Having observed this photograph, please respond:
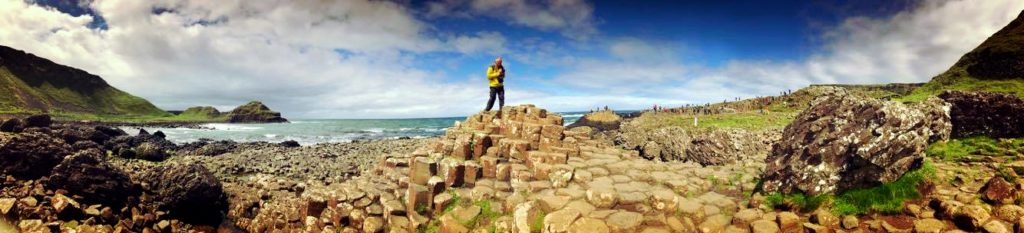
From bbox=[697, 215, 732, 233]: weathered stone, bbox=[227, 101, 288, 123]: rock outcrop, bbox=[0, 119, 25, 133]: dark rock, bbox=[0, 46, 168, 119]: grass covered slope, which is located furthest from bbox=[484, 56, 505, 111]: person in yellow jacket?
bbox=[227, 101, 288, 123]: rock outcrop

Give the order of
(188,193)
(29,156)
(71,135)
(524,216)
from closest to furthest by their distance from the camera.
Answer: (524,216) → (29,156) → (188,193) → (71,135)

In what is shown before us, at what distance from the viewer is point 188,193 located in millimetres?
14812

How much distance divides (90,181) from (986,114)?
84.5ft

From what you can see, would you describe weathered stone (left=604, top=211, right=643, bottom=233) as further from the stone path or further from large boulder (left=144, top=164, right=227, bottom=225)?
large boulder (left=144, top=164, right=227, bottom=225)

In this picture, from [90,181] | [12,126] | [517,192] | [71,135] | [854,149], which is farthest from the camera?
[71,135]

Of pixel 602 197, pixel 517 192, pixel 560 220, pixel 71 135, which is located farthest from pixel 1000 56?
pixel 71 135

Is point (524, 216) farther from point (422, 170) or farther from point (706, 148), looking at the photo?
point (706, 148)

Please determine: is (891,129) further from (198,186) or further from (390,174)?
(198,186)

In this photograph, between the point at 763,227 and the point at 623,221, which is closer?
the point at 763,227

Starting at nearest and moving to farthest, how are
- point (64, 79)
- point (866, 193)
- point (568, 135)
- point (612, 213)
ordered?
point (866, 193)
point (612, 213)
point (568, 135)
point (64, 79)

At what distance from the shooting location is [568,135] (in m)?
15.5

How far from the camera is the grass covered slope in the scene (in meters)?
123

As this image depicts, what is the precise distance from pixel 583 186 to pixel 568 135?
492cm

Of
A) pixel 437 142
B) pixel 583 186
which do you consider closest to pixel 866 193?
pixel 583 186
